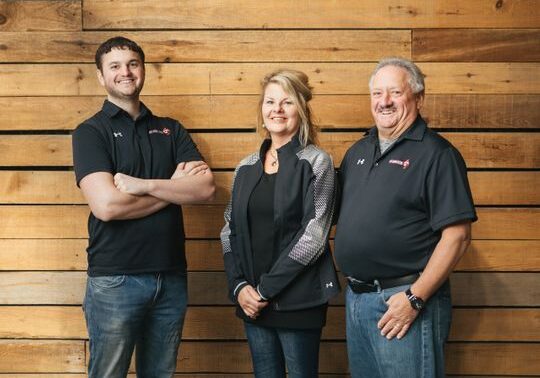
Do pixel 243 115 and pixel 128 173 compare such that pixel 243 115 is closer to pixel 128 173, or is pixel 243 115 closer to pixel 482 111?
pixel 128 173

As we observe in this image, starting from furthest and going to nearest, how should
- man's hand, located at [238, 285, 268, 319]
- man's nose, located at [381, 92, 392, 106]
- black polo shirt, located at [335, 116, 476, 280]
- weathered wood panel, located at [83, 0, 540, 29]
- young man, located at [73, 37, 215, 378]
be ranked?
weathered wood panel, located at [83, 0, 540, 29]
young man, located at [73, 37, 215, 378]
man's hand, located at [238, 285, 268, 319]
man's nose, located at [381, 92, 392, 106]
black polo shirt, located at [335, 116, 476, 280]

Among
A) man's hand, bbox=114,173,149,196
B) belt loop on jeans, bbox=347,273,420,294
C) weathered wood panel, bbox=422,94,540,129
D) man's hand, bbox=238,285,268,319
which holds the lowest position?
man's hand, bbox=238,285,268,319

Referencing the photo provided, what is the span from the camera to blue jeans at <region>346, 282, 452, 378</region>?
223 cm

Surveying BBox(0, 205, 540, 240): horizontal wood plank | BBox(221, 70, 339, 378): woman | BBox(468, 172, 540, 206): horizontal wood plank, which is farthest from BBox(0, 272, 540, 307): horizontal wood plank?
BBox(221, 70, 339, 378): woman

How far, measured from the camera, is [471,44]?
10.6 feet

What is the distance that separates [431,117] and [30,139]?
1.96m

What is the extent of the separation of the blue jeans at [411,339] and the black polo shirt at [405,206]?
0.35ft

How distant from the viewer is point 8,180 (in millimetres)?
3264

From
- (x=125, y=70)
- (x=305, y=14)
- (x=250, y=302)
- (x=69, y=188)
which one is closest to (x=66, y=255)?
Result: (x=69, y=188)

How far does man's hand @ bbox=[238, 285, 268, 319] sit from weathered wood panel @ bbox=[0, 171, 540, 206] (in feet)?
2.76

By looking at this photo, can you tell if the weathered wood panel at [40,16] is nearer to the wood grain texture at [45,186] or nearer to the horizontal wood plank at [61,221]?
the wood grain texture at [45,186]

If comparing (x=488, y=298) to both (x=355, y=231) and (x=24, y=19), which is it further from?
(x=24, y=19)

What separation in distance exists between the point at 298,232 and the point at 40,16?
1.76 m

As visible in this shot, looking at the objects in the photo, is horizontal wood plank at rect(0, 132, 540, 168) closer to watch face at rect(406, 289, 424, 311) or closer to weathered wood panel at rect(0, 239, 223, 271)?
weathered wood panel at rect(0, 239, 223, 271)
